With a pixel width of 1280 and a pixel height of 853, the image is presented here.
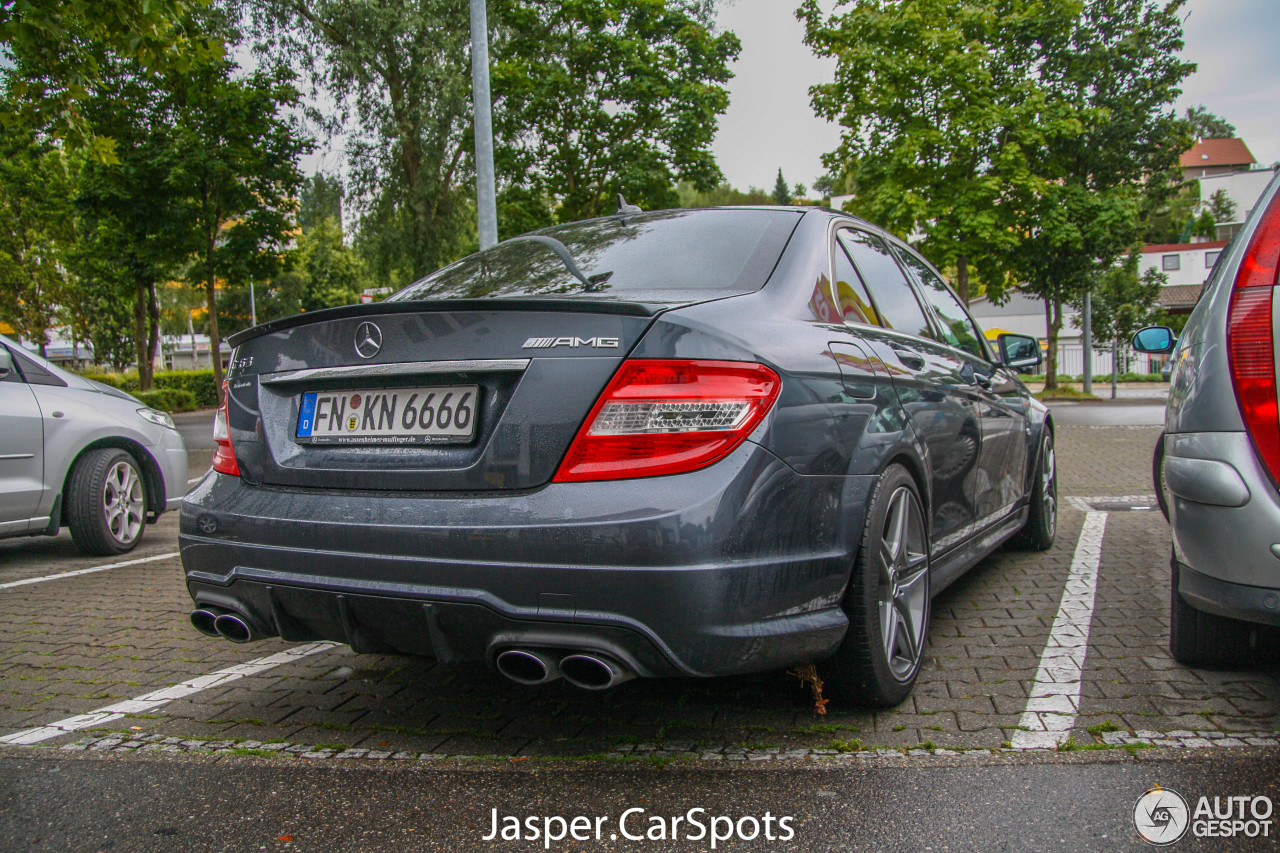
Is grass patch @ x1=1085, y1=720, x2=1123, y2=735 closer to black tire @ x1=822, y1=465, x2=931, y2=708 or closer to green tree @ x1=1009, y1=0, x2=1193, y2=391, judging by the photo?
black tire @ x1=822, y1=465, x2=931, y2=708

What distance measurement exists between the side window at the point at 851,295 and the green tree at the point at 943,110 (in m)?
22.5

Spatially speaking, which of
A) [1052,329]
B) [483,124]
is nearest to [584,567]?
[483,124]

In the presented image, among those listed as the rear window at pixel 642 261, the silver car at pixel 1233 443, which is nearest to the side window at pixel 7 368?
the rear window at pixel 642 261

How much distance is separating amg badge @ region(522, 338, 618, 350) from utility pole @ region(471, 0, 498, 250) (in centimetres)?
794

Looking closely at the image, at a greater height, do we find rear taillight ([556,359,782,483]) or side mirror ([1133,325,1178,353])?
side mirror ([1133,325,1178,353])

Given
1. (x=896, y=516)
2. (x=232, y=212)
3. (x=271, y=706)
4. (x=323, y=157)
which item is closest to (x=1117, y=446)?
(x=896, y=516)

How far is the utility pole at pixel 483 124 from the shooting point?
10094 millimetres

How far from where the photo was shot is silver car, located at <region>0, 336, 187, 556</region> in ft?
18.6

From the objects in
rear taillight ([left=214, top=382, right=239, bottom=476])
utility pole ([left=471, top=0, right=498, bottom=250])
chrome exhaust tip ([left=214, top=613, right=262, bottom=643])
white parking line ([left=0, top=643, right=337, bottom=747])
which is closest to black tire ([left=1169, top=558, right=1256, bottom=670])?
chrome exhaust tip ([left=214, top=613, right=262, bottom=643])

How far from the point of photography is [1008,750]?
263 centimetres

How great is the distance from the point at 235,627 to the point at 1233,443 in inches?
111

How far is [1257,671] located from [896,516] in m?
1.45

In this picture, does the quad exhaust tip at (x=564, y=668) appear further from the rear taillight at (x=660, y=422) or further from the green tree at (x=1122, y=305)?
the green tree at (x=1122, y=305)

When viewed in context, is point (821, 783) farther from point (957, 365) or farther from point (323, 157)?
point (323, 157)
